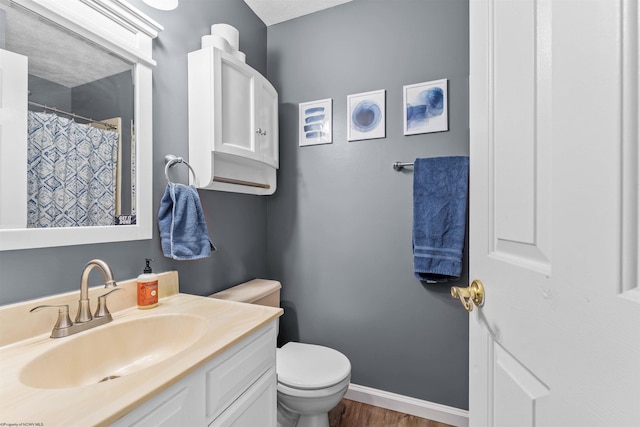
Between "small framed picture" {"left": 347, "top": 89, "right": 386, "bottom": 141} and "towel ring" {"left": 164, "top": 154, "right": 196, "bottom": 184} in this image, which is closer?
"towel ring" {"left": 164, "top": 154, "right": 196, "bottom": 184}

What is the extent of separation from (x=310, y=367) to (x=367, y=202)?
3.18ft

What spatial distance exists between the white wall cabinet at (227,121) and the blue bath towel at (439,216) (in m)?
0.91

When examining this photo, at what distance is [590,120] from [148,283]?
129cm

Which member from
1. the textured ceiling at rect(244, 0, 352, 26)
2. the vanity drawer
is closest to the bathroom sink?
the vanity drawer

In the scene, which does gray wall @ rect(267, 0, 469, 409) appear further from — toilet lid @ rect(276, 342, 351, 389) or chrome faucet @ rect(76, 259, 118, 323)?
chrome faucet @ rect(76, 259, 118, 323)

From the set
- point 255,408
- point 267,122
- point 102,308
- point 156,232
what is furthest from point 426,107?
point 102,308

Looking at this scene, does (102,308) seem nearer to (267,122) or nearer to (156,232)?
(156,232)

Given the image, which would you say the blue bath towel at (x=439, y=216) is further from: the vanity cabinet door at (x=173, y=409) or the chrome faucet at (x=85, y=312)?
the chrome faucet at (x=85, y=312)

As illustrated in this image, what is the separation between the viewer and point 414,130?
5.41ft

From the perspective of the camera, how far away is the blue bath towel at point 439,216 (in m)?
1.50

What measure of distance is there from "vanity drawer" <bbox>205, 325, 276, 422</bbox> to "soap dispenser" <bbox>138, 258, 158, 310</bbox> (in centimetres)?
46

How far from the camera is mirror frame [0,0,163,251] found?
0.87 m

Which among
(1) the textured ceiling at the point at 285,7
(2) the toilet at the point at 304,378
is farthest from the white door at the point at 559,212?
(1) the textured ceiling at the point at 285,7

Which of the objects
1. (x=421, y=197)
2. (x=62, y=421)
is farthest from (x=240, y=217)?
(x=62, y=421)
